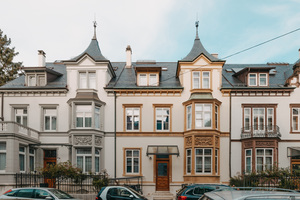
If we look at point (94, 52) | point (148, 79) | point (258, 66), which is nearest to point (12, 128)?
point (94, 52)

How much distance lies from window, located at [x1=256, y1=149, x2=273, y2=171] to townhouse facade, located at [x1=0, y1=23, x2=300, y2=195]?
0.24ft

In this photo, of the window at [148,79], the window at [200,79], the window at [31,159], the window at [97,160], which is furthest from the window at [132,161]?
the window at [31,159]

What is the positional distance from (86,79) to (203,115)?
9.53 meters

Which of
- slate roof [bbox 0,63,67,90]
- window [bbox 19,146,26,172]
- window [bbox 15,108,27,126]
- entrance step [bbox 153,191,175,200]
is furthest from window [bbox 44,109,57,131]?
entrance step [bbox 153,191,175,200]

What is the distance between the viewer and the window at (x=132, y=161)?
928 inches

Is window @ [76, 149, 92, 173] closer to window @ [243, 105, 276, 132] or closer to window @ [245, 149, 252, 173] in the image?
window @ [245, 149, 252, 173]

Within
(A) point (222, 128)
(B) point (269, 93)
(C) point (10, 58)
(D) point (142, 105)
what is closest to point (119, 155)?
(D) point (142, 105)

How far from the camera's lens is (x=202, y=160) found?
22812 millimetres

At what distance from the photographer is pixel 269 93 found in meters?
23.8

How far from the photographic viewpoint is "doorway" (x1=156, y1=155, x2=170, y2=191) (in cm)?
2345

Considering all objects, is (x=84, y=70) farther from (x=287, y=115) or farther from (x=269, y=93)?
(x=287, y=115)

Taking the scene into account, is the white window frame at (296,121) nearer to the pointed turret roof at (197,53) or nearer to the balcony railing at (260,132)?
the balcony railing at (260,132)

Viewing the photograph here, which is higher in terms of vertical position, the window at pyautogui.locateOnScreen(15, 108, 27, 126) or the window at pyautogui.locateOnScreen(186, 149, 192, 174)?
the window at pyautogui.locateOnScreen(15, 108, 27, 126)

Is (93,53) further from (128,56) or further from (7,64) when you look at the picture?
(7,64)
